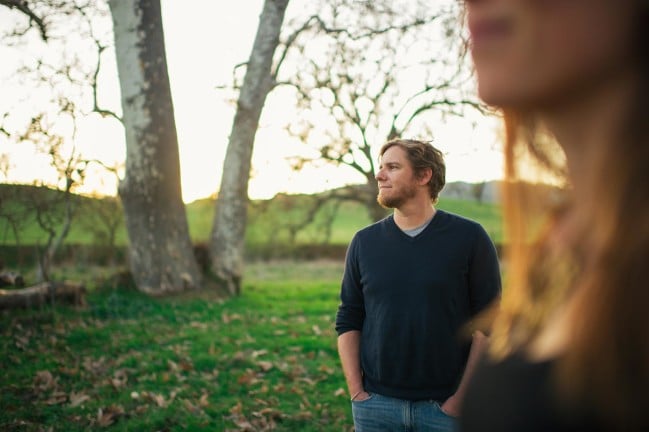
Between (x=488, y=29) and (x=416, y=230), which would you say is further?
(x=416, y=230)

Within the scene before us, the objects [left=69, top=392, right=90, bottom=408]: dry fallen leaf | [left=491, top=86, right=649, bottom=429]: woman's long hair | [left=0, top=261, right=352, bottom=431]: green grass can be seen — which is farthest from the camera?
[left=69, top=392, right=90, bottom=408]: dry fallen leaf

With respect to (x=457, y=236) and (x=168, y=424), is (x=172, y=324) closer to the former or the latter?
(x=168, y=424)

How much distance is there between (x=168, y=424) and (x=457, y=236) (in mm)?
3831

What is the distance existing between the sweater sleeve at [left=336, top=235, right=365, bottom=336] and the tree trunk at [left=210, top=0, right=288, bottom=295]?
406 inches

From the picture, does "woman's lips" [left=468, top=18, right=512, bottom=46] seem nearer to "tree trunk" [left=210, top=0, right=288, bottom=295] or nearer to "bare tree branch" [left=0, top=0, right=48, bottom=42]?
"bare tree branch" [left=0, top=0, right=48, bottom=42]

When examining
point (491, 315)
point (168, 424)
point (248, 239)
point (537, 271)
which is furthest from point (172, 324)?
point (248, 239)

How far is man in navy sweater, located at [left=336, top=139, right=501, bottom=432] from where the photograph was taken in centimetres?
331

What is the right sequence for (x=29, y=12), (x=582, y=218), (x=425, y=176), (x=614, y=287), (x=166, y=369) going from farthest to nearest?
(x=29, y=12), (x=166, y=369), (x=425, y=176), (x=582, y=218), (x=614, y=287)

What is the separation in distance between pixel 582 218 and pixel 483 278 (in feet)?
8.46

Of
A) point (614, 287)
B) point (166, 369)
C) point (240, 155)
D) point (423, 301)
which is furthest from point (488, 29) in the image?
point (240, 155)

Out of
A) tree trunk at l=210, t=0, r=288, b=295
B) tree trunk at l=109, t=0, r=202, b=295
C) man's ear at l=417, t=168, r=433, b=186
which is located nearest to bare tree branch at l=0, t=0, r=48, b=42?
tree trunk at l=109, t=0, r=202, b=295

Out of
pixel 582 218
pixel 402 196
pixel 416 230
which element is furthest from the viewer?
pixel 402 196

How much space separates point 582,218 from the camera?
938 millimetres

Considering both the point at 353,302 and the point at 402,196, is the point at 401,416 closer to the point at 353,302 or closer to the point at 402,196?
the point at 353,302
